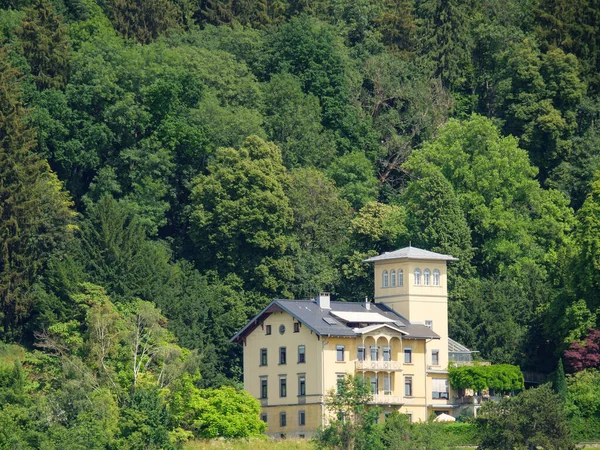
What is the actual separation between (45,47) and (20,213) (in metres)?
19.6

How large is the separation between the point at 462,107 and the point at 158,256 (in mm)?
36064

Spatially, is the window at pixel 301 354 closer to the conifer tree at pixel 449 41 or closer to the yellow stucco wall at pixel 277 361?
the yellow stucco wall at pixel 277 361

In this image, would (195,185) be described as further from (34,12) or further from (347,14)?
(347,14)

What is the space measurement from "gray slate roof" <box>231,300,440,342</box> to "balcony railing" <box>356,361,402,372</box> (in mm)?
1816

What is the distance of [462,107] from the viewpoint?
150250 mm

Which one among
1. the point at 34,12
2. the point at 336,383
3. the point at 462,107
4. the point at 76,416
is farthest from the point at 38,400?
the point at 462,107

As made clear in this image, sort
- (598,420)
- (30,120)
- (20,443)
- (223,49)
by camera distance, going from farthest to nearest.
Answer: (223,49), (30,120), (598,420), (20,443)

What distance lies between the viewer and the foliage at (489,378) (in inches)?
4557

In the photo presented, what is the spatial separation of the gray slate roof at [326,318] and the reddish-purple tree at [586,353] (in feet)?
27.4

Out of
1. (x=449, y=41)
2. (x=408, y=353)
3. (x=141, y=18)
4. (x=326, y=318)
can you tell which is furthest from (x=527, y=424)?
(x=141, y=18)

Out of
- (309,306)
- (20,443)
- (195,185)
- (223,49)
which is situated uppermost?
(223,49)

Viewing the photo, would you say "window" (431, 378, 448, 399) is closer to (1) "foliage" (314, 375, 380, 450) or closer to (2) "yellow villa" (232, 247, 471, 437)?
(2) "yellow villa" (232, 247, 471, 437)

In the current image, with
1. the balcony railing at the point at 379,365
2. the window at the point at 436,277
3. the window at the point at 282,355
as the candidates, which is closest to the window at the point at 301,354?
the window at the point at 282,355

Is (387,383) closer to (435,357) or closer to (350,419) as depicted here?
(435,357)
